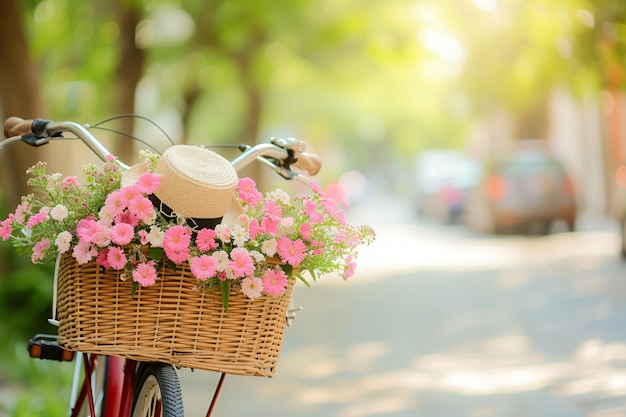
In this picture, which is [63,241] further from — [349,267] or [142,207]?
[349,267]

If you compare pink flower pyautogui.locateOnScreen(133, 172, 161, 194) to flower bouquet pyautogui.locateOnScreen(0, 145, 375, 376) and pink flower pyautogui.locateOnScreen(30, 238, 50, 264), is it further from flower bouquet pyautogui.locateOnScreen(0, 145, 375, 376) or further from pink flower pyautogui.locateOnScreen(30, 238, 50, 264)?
pink flower pyautogui.locateOnScreen(30, 238, 50, 264)

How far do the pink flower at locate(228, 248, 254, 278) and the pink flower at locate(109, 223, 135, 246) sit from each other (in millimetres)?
296

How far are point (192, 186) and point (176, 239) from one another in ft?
0.55

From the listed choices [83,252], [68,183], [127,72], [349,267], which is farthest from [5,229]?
[127,72]

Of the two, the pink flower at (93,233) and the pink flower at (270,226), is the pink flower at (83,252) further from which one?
the pink flower at (270,226)

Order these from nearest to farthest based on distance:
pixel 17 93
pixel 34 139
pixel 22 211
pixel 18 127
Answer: pixel 22 211 < pixel 34 139 < pixel 18 127 < pixel 17 93

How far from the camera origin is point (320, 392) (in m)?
7.34

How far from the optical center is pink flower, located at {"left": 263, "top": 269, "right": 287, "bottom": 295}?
136 inches

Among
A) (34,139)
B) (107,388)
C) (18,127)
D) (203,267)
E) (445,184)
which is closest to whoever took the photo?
A: (203,267)

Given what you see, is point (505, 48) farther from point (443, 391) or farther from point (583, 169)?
point (443, 391)

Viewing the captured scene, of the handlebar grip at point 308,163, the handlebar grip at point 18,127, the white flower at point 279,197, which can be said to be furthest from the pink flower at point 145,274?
the handlebar grip at point 308,163

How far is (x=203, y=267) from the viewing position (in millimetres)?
3354

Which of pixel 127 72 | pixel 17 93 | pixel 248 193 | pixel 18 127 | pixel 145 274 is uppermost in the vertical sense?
pixel 127 72

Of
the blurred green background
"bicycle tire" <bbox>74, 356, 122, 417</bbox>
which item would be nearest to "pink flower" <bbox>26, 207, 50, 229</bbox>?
"bicycle tire" <bbox>74, 356, 122, 417</bbox>
